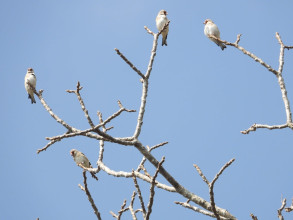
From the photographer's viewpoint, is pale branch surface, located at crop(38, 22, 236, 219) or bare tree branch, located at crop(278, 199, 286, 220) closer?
pale branch surface, located at crop(38, 22, 236, 219)

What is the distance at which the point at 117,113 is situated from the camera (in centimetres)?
374

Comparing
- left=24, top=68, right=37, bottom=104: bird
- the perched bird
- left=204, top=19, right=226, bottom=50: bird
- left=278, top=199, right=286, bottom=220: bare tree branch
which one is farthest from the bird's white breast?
left=278, top=199, right=286, bottom=220: bare tree branch

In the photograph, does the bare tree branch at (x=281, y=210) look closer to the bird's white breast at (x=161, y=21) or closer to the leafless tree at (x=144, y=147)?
the leafless tree at (x=144, y=147)

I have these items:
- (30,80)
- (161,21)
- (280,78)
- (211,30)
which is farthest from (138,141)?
(161,21)

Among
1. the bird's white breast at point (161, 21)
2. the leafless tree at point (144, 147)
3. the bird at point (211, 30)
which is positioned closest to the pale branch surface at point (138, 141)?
the leafless tree at point (144, 147)

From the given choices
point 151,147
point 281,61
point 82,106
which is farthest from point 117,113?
point 281,61

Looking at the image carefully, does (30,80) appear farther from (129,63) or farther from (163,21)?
(129,63)

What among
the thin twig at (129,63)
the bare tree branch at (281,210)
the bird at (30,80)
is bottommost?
the bare tree branch at (281,210)

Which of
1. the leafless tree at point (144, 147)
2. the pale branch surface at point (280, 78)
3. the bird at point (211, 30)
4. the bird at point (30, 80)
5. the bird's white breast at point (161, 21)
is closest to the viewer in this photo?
the leafless tree at point (144, 147)

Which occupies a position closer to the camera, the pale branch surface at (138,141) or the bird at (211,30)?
the pale branch surface at (138,141)

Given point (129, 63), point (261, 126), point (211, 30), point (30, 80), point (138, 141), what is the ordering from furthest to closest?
point (211, 30) → point (30, 80) → point (261, 126) → point (129, 63) → point (138, 141)

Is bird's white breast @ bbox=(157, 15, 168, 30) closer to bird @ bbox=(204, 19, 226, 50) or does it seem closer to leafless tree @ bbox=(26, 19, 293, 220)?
bird @ bbox=(204, 19, 226, 50)

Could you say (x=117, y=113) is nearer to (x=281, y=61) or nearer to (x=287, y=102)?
(x=287, y=102)

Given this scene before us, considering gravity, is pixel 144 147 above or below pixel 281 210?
above
